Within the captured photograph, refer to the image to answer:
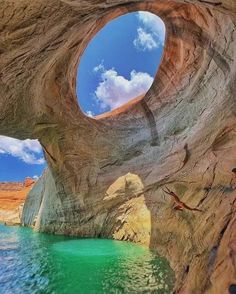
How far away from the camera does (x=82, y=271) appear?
8047mm

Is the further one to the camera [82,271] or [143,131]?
[143,131]

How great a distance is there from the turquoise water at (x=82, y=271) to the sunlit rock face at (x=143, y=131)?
92cm

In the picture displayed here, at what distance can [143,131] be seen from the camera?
1703cm

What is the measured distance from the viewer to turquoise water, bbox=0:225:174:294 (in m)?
6.54

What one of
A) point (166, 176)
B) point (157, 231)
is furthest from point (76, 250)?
point (166, 176)

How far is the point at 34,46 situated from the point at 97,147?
8959 millimetres

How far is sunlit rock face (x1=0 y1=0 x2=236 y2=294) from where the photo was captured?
649 centimetres

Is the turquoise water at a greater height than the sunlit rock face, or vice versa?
the sunlit rock face

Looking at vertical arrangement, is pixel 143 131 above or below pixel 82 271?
above

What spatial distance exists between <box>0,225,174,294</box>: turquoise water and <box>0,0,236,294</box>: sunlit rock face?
916mm

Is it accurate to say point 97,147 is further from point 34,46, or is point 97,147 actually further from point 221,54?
point 34,46

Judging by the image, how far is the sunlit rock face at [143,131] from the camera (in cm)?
649

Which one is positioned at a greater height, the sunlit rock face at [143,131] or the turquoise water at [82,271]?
the sunlit rock face at [143,131]

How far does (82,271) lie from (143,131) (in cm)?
1002
